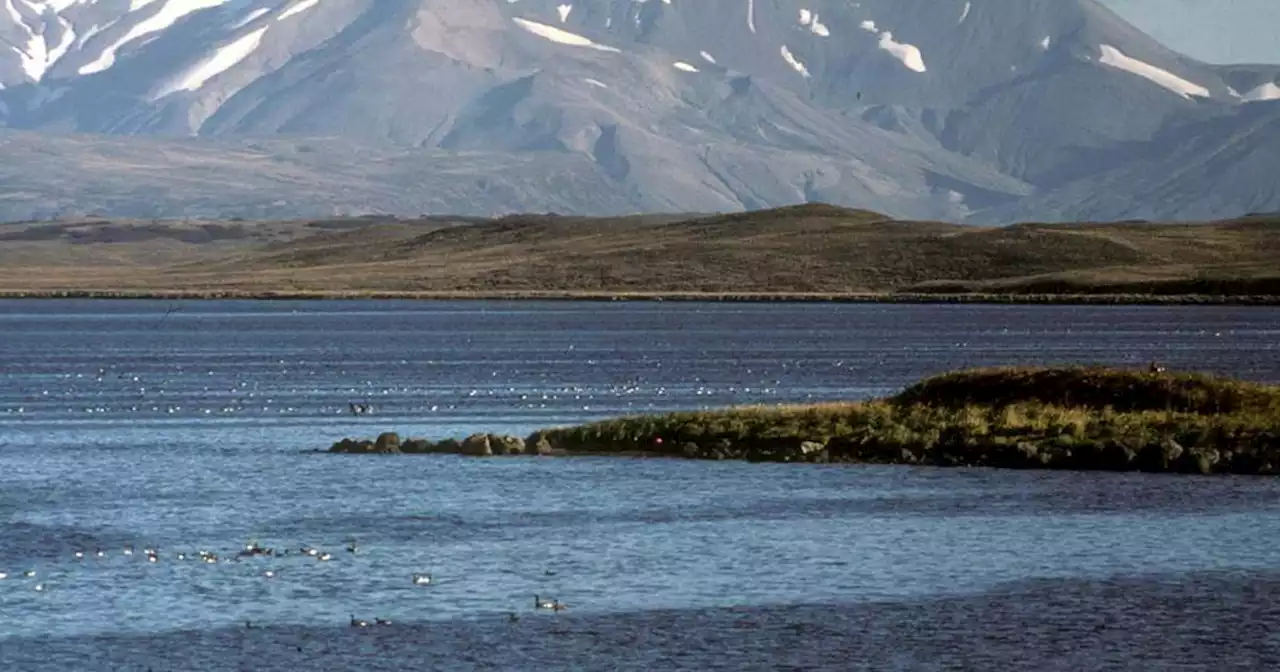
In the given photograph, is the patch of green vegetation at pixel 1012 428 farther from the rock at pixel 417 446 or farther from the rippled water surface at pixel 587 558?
the rock at pixel 417 446

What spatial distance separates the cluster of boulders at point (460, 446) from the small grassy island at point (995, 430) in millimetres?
39

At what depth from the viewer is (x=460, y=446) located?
6331 cm

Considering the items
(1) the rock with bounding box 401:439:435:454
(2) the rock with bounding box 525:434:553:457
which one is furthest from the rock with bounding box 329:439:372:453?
(2) the rock with bounding box 525:434:553:457

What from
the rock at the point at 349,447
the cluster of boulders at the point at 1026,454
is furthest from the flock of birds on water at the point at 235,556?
the rock at the point at 349,447

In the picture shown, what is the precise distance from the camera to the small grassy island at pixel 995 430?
54.7 metres

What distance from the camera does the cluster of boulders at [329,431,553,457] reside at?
6259 centimetres

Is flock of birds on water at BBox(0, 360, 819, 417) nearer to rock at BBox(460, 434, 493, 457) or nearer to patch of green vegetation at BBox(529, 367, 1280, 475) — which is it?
rock at BBox(460, 434, 493, 457)

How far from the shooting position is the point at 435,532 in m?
47.0

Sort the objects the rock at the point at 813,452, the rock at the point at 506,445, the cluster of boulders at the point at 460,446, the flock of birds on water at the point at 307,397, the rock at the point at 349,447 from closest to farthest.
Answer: the rock at the point at 813,452 → the cluster of boulders at the point at 460,446 → the rock at the point at 506,445 → the rock at the point at 349,447 → the flock of birds on water at the point at 307,397

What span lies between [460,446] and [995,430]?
13.7 m

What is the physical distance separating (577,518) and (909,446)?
36.4 feet

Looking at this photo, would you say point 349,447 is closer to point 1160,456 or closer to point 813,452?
point 813,452

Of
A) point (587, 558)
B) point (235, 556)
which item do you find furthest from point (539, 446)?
point (235, 556)

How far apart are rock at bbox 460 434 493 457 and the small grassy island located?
0.03 m
